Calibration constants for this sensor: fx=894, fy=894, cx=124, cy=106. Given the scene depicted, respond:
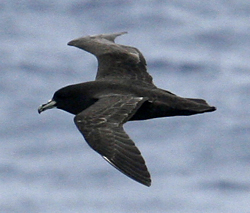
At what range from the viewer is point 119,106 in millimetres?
15117

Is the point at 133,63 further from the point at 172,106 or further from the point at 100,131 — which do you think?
the point at 100,131

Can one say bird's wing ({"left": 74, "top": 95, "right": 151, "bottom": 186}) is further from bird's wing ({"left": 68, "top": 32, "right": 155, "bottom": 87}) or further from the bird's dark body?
bird's wing ({"left": 68, "top": 32, "right": 155, "bottom": 87})

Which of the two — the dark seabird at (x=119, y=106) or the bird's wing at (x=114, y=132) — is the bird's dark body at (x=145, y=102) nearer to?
the dark seabird at (x=119, y=106)

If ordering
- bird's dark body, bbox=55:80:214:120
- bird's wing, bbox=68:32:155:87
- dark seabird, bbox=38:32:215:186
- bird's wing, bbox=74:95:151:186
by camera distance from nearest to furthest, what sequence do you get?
bird's wing, bbox=74:95:151:186
dark seabird, bbox=38:32:215:186
bird's dark body, bbox=55:80:214:120
bird's wing, bbox=68:32:155:87

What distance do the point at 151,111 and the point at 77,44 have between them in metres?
4.63

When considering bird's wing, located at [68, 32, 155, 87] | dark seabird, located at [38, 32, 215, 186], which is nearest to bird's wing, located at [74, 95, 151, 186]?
dark seabird, located at [38, 32, 215, 186]

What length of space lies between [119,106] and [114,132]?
862 mm

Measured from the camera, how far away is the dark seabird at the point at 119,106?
1388cm

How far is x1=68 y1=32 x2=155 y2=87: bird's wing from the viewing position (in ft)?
57.3

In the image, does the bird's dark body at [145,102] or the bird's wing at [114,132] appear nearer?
the bird's wing at [114,132]

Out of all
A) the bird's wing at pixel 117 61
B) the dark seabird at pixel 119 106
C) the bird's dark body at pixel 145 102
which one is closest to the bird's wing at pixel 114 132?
the dark seabird at pixel 119 106

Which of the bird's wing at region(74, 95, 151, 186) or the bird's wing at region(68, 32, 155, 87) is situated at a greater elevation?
the bird's wing at region(68, 32, 155, 87)

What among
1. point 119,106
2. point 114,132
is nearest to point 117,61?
point 119,106

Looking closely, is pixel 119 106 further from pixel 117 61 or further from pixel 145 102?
pixel 117 61
